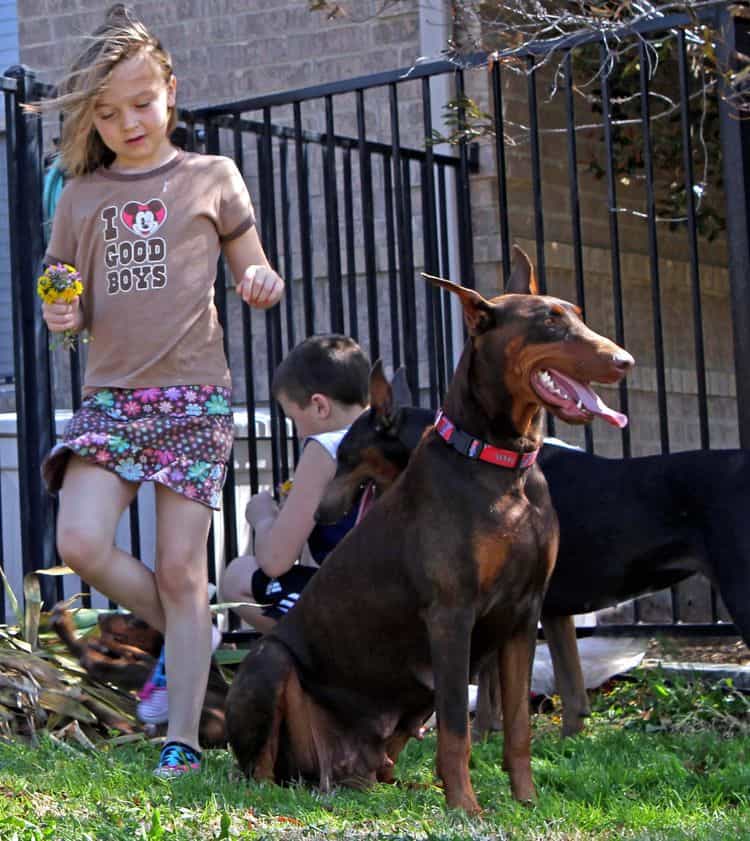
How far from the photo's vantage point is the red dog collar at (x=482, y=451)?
4.09 m

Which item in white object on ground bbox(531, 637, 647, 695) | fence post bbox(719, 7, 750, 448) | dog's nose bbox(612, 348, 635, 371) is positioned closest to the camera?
dog's nose bbox(612, 348, 635, 371)

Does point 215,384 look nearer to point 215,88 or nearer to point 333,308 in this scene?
point 333,308

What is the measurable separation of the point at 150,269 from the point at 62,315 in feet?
1.10

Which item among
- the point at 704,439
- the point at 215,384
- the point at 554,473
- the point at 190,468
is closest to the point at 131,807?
the point at 190,468

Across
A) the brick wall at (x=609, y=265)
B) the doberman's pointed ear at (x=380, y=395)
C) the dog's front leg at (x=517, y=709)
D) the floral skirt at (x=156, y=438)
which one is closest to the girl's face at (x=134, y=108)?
the floral skirt at (x=156, y=438)

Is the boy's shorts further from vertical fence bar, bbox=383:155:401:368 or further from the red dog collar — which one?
vertical fence bar, bbox=383:155:401:368

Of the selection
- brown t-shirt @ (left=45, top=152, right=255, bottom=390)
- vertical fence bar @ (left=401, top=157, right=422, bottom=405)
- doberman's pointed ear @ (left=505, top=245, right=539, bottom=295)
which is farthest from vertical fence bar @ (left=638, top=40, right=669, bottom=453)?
brown t-shirt @ (left=45, top=152, right=255, bottom=390)

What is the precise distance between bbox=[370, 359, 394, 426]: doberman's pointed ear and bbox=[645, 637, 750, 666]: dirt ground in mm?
1995

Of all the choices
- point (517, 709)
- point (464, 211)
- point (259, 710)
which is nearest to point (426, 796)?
point (517, 709)

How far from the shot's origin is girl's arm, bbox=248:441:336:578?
5305 mm

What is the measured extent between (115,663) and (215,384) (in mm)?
1373

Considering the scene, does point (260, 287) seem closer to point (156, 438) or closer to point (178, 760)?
point (156, 438)

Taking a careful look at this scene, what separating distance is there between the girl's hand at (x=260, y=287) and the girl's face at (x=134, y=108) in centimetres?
62

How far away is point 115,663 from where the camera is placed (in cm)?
578
